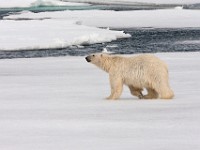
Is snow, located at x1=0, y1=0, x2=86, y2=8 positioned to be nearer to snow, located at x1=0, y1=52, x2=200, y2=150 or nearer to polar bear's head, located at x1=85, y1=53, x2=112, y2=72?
snow, located at x1=0, y1=52, x2=200, y2=150

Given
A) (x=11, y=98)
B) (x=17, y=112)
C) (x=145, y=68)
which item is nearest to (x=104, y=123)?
(x=17, y=112)

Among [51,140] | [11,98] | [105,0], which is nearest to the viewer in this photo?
[51,140]

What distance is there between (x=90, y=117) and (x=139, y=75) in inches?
62.0

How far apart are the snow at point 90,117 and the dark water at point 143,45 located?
30.1ft

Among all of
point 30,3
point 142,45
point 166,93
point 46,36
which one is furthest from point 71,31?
point 30,3

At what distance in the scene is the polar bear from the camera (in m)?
7.38

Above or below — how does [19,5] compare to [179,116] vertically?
below

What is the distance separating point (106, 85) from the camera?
9758 millimetres

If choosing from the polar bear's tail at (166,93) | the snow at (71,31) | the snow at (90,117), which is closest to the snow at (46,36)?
the snow at (71,31)

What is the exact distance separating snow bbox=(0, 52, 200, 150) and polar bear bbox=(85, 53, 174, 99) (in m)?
0.18

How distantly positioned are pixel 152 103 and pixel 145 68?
57cm

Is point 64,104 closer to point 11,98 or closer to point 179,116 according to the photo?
point 11,98

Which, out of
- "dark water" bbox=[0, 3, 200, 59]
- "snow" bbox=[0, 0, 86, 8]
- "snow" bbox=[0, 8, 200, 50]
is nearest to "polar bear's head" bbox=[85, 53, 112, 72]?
"dark water" bbox=[0, 3, 200, 59]

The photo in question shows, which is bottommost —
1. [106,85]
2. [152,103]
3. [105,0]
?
[105,0]
